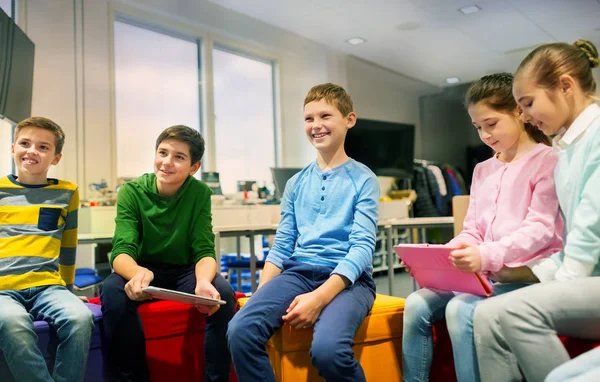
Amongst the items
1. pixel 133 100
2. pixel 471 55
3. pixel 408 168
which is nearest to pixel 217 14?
pixel 133 100

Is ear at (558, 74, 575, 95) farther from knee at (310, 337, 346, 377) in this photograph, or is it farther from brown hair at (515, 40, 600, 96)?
knee at (310, 337, 346, 377)

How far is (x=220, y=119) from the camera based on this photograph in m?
5.61

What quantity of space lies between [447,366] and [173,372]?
34.5 inches

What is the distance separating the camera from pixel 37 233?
163 centimetres

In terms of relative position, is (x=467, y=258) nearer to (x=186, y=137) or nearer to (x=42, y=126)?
(x=186, y=137)

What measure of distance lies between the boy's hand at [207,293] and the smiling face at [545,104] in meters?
1.03

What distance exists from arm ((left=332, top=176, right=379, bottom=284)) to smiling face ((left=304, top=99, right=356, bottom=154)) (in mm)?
177

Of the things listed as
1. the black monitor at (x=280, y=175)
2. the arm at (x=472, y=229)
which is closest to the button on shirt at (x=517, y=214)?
the arm at (x=472, y=229)

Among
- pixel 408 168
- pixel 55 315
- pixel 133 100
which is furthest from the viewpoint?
pixel 408 168

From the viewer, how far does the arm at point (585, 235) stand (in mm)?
1050

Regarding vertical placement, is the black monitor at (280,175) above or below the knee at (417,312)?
above

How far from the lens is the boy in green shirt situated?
149 centimetres

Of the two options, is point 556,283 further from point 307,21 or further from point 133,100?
point 307,21

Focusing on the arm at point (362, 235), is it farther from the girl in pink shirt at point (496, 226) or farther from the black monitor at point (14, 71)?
the black monitor at point (14, 71)
